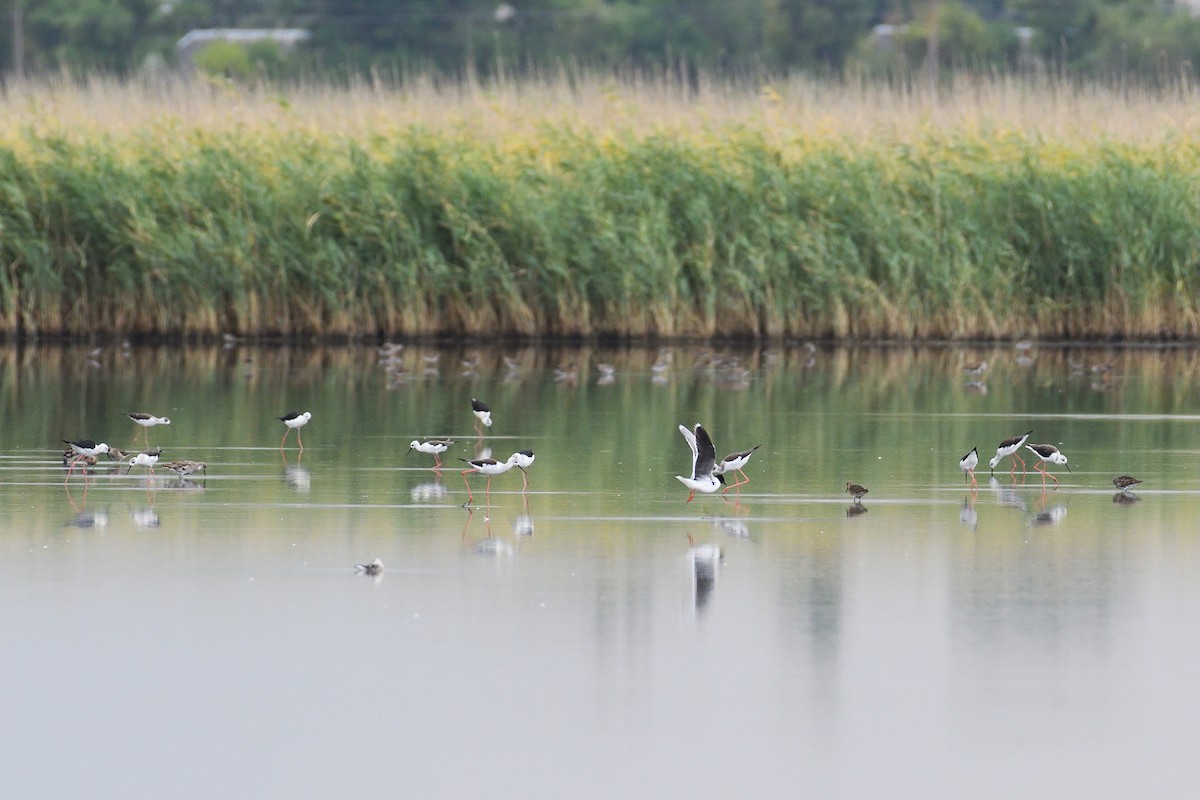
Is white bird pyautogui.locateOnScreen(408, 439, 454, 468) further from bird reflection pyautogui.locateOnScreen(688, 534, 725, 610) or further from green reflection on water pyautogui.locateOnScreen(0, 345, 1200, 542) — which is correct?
bird reflection pyautogui.locateOnScreen(688, 534, 725, 610)

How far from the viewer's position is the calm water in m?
5.82

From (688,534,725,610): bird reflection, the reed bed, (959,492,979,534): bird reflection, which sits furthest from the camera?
the reed bed

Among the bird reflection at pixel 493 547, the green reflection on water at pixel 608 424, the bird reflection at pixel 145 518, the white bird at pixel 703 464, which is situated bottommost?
the green reflection on water at pixel 608 424

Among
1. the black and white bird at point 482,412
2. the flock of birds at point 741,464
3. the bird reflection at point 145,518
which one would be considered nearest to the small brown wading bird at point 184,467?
the bird reflection at point 145,518

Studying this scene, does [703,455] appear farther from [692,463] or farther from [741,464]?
[692,463]

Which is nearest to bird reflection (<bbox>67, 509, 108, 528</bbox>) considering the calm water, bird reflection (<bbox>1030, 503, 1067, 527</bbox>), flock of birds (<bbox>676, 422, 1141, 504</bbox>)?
the calm water

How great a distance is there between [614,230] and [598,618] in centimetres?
1408

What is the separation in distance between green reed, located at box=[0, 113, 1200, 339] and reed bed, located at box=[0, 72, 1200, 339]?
0.03m

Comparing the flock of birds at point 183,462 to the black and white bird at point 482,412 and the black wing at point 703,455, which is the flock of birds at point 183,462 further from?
the black wing at point 703,455

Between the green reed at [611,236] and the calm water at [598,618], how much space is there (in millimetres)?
7390

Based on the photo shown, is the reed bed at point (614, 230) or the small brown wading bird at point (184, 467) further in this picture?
the reed bed at point (614, 230)

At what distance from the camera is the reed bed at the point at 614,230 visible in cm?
2155

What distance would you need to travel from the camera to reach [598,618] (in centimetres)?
757

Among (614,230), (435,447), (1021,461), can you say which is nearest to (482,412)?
(435,447)
